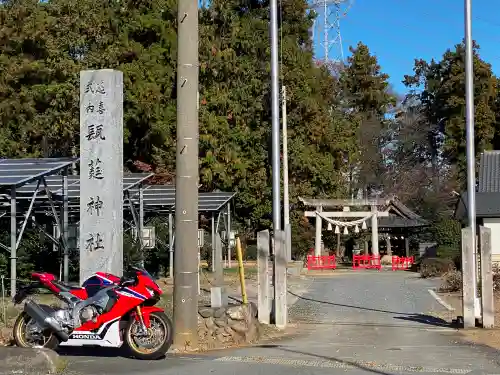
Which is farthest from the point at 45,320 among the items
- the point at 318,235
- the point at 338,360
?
the point at 318,235

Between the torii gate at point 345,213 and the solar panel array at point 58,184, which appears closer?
the solar panel array at point 58,184

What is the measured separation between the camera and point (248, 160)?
4391cm

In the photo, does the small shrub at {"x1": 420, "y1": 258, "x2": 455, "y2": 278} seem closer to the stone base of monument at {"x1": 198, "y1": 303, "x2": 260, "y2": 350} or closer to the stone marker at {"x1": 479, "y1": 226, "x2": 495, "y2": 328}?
the stone marker at {"x1": 479, "y1": 226, "x2": 495, "y2": 328}

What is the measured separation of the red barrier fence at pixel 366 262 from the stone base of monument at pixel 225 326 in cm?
3087

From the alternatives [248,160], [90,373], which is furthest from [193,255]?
[248,160]

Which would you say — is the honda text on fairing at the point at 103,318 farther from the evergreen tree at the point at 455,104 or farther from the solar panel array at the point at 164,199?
the evergreen tree at the point at 455,104

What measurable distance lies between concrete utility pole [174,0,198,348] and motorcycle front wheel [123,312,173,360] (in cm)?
127

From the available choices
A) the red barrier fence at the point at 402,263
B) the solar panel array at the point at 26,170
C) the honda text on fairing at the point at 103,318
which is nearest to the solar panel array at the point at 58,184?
the solar panel array at the point at 26,170

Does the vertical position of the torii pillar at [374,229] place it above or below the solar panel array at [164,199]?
below

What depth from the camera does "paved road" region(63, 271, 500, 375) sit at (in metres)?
9.80

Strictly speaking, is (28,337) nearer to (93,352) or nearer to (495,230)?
(93,352)

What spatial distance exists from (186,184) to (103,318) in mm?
2464

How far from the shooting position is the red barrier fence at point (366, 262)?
43.2m

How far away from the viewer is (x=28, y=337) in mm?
10742
